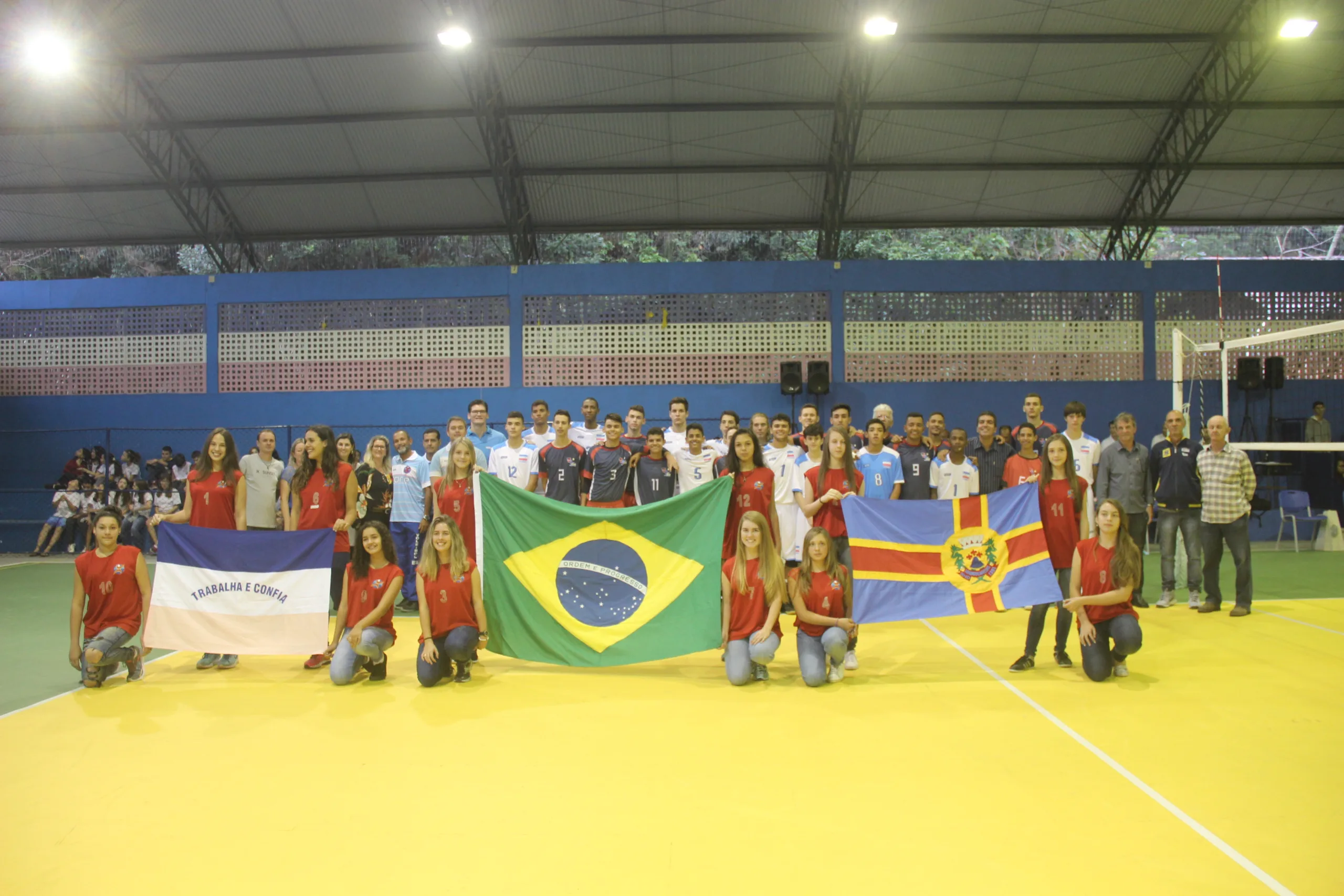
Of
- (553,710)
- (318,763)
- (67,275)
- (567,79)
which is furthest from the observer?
(67,275)

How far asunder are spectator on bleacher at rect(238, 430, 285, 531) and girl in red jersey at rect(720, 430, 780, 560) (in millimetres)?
3645

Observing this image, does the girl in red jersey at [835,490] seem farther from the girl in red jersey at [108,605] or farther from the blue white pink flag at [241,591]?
the girl in red jersey at [108,605]

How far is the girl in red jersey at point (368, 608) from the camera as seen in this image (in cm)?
582

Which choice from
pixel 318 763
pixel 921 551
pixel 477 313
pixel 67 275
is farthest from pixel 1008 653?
pixel 67 275

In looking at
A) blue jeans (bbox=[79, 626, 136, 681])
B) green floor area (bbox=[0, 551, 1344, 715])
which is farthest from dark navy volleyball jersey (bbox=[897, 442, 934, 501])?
blue jeans (bbox=[79, 626, 136, 681])

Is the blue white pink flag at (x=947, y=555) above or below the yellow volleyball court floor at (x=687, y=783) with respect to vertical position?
above

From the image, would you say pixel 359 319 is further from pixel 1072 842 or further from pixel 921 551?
pixel 1072 842

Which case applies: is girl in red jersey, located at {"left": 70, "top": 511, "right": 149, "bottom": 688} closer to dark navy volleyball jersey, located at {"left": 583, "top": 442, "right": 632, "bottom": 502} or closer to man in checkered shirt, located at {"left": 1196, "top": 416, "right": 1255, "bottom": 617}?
dark navy volleyball jersey, located at {"left": 583, "top": 442, "right": 632, "bottom": 502}

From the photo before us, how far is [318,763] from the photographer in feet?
14.2

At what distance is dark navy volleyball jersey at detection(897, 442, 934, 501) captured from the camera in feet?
25.2

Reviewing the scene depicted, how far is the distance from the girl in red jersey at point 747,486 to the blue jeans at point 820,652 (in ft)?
3.20

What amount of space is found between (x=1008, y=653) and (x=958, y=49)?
34.5 feet

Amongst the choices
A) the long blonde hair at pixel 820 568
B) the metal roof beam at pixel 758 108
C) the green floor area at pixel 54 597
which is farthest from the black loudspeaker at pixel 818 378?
the long blonde hair at pixel 820 568

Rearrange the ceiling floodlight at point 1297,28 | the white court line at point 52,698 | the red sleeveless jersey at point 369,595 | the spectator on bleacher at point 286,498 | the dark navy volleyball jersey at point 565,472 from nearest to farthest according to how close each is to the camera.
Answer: the white court line at point 52,698
the red sleeveless jersey at point 369,595
the spectator on bleacher at point 286,498
the dark navy volleyball jersey at point 565,472
the ceiling floodlight at point 1297,28
